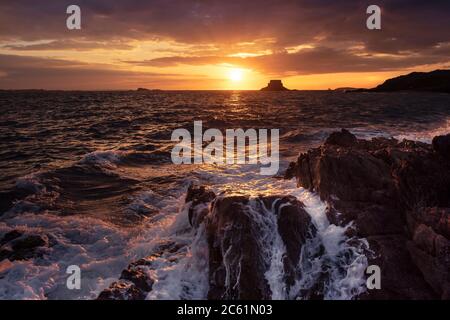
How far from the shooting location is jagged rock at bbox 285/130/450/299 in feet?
20.5

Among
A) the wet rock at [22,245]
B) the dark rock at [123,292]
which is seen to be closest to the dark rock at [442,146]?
the dark rock at [123,292]

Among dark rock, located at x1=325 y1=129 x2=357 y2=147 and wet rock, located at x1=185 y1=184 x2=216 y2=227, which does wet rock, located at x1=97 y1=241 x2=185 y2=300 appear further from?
dark rock, located at x1=325 y1=129 x2=357 y2=147

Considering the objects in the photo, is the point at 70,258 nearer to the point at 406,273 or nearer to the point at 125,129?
the point at 406,273

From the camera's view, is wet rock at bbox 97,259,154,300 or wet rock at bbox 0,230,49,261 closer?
wet rock at bbox 97,259,154,300

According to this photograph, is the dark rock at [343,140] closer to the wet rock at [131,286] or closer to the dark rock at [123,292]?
the wet rock at [131,286]

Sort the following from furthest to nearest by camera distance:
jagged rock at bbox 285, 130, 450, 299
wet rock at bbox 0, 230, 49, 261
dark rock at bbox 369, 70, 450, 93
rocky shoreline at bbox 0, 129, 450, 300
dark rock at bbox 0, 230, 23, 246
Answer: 1. dark rock at bbox 369, 70, 450, 93
2. dark rock at bbox 0, 230, 23, 246
3. wet rock at bbox 0, 230, 49, 261
4. rocky shoreline at bbox 0, 129, 450, 300
5. jagged rock at bbox 285, 130, 450, 299

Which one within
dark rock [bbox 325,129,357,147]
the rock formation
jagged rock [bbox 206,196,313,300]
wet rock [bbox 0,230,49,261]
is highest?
the rock formation

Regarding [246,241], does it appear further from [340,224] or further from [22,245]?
[22,245]

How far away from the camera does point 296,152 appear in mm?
19438

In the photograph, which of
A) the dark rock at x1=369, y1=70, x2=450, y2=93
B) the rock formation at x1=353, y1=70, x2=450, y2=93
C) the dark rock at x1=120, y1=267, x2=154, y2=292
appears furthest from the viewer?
the dark rock at x1=369, y1=70, x2=450, y2=93

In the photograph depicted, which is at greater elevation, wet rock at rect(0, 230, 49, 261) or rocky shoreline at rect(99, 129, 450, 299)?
rocky shoreline at rect(99, 129, 450, 299)

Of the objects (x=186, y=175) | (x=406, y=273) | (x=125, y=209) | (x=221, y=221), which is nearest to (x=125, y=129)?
(x=186, y=175)

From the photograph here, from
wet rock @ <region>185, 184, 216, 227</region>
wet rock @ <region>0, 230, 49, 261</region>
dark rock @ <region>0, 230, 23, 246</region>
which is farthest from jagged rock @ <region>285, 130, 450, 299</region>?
dark rock @ <region>0, 230, 23, 246</region>
